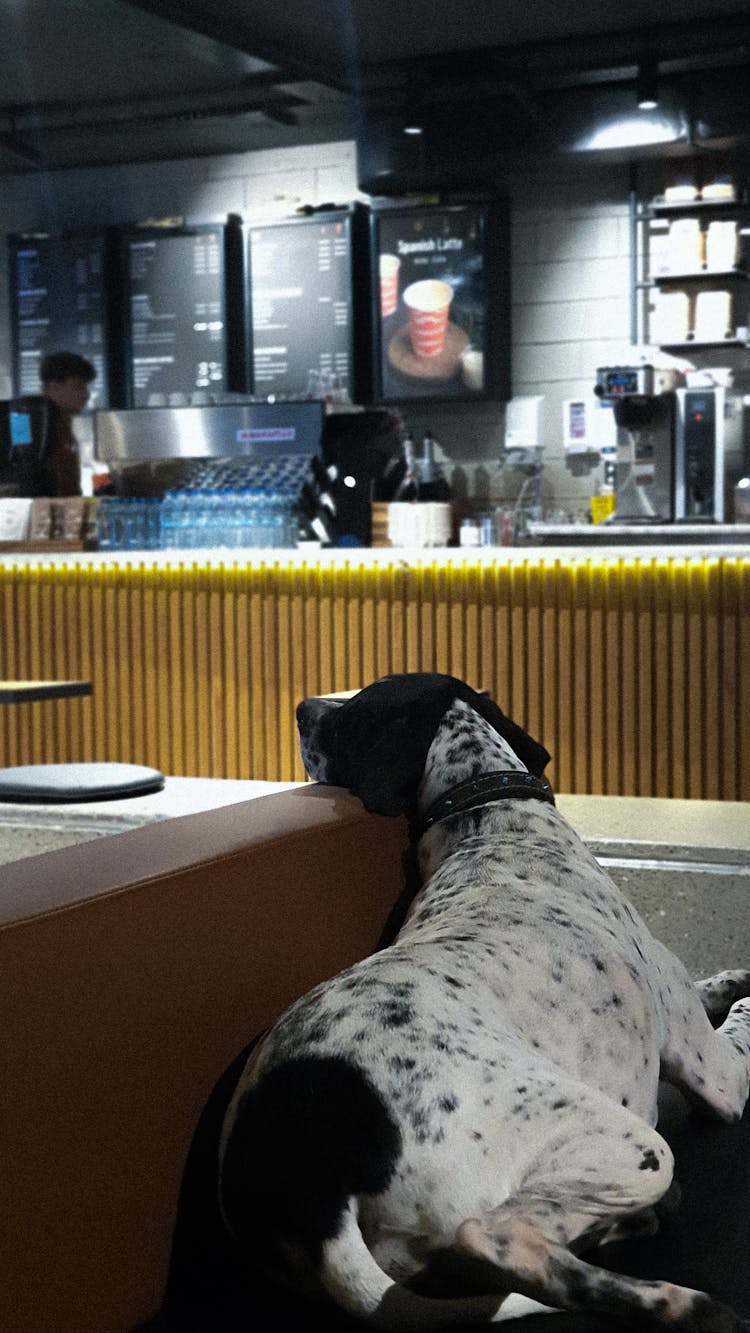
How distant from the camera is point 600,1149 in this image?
5.20ft

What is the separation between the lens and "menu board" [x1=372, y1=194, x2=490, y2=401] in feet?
28.3

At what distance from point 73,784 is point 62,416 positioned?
567 centimetres

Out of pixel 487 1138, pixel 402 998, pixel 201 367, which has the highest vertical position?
pixel 201 367

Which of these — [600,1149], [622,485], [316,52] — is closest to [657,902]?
[600,1149]

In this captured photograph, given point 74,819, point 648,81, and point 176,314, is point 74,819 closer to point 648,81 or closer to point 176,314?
point 648,81

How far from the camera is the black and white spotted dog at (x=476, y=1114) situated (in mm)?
1438

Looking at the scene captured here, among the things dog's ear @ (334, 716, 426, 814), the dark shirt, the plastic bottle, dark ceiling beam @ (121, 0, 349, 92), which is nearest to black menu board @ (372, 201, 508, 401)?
dark ceiling beam @ (121, 0, 349, 92)

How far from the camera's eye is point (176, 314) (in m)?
9.34

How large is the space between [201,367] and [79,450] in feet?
4.01

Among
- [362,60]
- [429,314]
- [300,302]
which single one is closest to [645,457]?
[429,314]

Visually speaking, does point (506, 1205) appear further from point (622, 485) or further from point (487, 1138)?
point (622, 485)

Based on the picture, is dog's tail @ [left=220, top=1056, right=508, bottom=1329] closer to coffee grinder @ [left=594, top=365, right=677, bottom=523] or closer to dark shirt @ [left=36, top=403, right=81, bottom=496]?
coffee grinder @ [left=594, top=365, right=677, bottom=523]

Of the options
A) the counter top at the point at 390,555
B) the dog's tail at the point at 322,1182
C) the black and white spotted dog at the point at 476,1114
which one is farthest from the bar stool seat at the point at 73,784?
the counter top at the point at 390,555

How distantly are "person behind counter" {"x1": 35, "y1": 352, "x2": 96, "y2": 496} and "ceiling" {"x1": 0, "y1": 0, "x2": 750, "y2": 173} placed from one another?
164 cm
